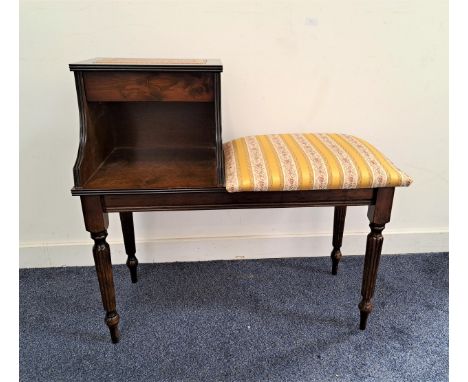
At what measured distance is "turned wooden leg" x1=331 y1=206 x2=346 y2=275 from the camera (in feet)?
4.94

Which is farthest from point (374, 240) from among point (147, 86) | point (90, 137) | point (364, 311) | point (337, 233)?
point (90, 137)

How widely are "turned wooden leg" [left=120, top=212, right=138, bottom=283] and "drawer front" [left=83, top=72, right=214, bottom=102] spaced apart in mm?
587

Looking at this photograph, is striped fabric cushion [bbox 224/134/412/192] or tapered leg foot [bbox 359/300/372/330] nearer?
striped fabric cushion [bbox 224/134/412/192]

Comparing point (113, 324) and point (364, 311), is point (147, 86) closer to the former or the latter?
point (113, 324)

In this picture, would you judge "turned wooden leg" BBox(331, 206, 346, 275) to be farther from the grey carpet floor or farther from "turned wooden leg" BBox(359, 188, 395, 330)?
"turned wooden leg" BBox(359, 188, 395, 330)

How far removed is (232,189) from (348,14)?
2.93 ft

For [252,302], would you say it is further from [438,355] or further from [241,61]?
[241,61]

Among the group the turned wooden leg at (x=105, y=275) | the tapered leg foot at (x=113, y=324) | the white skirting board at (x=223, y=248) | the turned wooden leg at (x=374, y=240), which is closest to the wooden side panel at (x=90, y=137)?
the turned wooden leg at (x=105, y=275)

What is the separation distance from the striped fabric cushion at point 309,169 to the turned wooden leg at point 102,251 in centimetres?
39

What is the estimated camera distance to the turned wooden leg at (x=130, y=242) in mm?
1474

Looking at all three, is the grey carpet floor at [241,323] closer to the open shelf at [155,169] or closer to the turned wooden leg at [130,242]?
the turned wooden leg at [130,242]

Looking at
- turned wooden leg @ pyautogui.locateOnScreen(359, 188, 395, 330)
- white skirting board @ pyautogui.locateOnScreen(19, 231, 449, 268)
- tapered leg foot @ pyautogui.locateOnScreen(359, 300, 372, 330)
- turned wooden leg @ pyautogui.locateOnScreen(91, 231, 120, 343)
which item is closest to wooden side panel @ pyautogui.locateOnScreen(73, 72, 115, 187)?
turned wooden leg @ pyautogui.locateOnScreen(91, 231, 120, 343)
